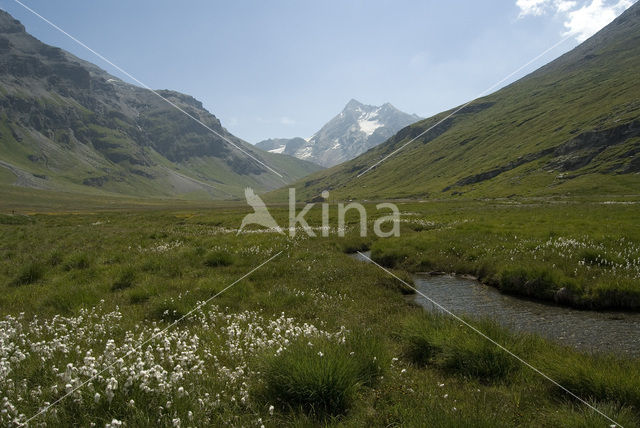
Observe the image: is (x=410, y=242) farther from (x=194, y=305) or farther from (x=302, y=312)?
(x=194, y=305)

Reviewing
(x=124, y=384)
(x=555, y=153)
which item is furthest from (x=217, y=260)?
(x=555, y=153)

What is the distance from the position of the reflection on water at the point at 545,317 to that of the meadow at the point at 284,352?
0.99 metres

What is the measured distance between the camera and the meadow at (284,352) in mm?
4383

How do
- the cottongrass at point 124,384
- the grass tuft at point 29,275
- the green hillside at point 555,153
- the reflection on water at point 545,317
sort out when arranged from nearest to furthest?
1. the cottongrass at point 124,384
2. the reflection on water at point 545,317
3. the grass tuft at point 29,275
4. the green hillside at point 555,153

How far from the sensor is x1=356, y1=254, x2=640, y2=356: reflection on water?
8.95 meters

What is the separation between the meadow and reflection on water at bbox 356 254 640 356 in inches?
38.9

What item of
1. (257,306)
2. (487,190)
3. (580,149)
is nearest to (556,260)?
(257,306)

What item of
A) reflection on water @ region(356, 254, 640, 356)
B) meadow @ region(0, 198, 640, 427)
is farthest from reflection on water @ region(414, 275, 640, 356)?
meadow @ region(0, 198, 640, 427)

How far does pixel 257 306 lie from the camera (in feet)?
34.5

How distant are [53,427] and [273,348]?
3.13 metres

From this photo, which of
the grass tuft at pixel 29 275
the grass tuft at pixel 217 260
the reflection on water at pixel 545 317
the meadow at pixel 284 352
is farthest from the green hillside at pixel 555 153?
the grass tuft at pixel 29 275

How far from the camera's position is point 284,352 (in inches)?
215

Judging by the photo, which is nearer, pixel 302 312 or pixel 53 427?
pixel 53 427

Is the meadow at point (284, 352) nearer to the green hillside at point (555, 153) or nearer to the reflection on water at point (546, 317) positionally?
the reflection on water at point (546, 317)
